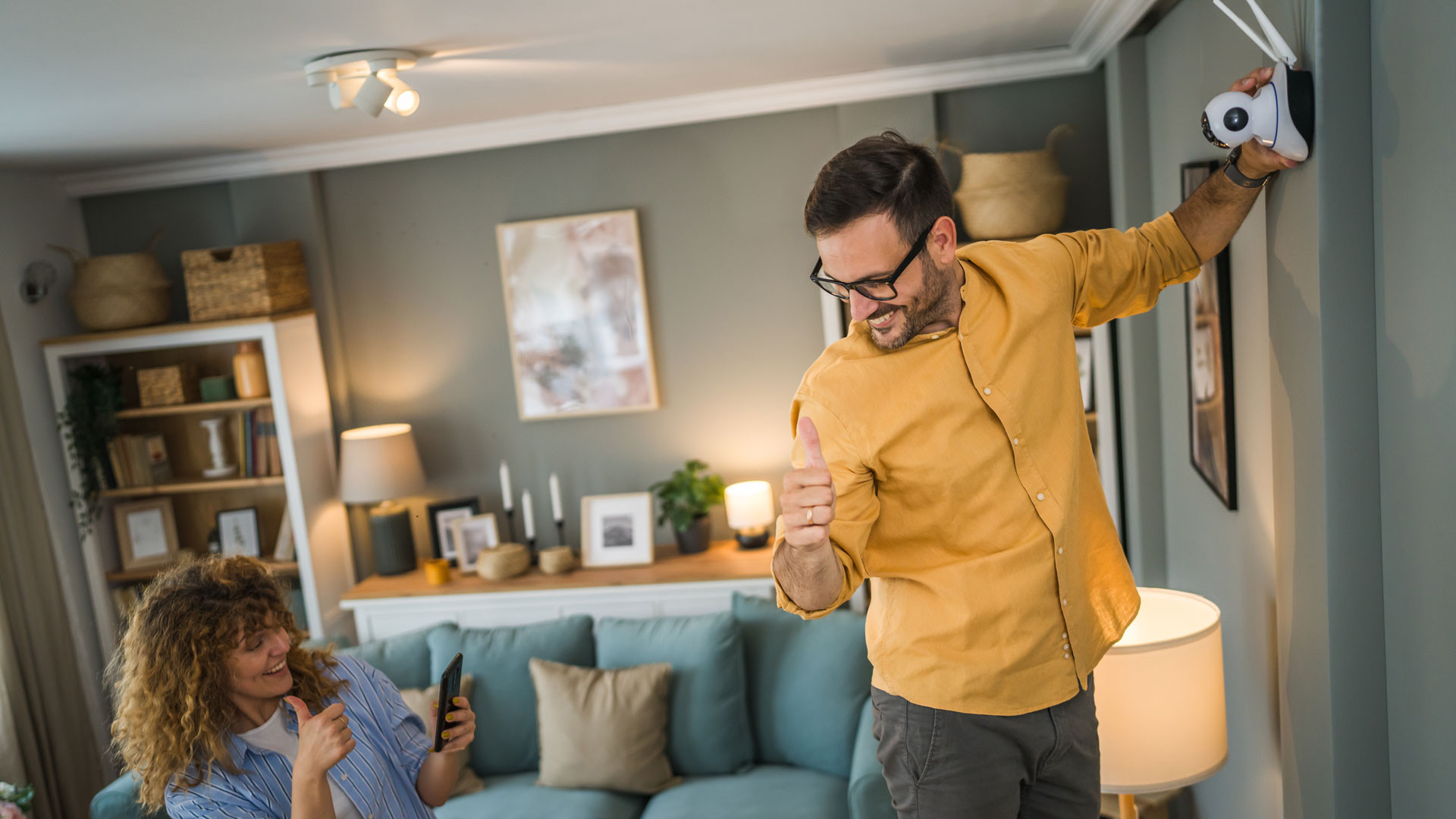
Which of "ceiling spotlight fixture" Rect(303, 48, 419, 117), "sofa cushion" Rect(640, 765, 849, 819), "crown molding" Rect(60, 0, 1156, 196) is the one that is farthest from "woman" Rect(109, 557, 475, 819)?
"crown molding" Rect(60, 0, 1156, 196)

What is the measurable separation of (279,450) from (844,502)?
133 inches

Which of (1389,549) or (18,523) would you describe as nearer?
(1389,549)

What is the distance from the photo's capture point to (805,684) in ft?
10.6

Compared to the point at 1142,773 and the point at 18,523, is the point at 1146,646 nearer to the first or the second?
the point at 1142,773

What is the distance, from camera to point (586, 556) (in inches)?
159

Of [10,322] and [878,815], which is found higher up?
[10,322]

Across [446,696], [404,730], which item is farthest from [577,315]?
[446,696]

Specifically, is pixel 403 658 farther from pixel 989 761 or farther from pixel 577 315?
pixel 989 761

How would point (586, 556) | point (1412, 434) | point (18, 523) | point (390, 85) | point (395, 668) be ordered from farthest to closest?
point (586, 556) < point (18, 523) < point (395, 668) < point (390, 85) < point (1412, 434)

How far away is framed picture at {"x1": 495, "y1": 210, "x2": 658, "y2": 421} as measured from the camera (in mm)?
4082

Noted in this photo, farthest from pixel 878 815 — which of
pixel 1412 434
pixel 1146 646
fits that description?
pixel 1412 434

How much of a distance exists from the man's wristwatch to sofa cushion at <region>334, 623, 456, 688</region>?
9.52 feet

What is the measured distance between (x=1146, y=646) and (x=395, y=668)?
2.54m

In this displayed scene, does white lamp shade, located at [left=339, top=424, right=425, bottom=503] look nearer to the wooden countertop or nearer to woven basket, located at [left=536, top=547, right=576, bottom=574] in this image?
the wooden countertop
